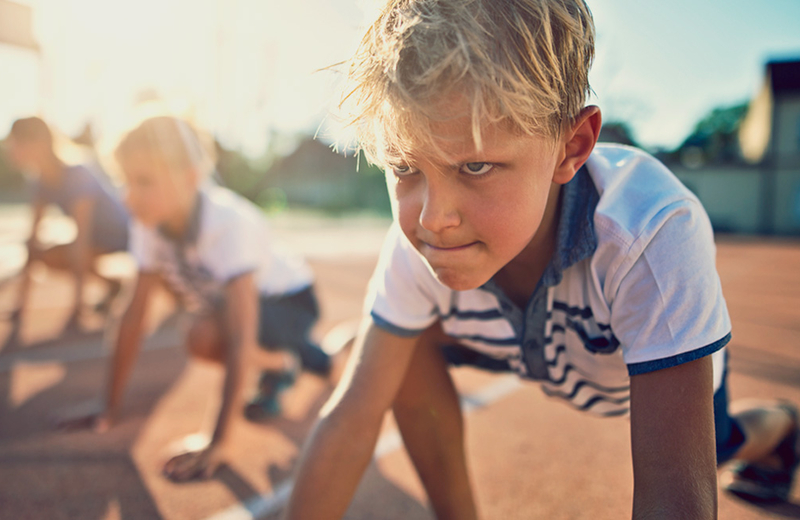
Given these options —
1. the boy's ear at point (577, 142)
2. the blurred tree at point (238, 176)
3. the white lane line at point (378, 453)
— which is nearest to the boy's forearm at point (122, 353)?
the white lane line at point (378, 453)

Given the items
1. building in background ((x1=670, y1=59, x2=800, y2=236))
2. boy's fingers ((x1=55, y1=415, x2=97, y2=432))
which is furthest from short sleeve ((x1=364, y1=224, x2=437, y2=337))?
building in background ((x1=670, y1=59, x2=800, y2=236))

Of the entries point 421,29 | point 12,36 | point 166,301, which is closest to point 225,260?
point 421,29

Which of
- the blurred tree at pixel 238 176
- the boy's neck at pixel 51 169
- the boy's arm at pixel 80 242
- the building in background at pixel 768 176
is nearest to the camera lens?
the boy's neck at pixel 51 169

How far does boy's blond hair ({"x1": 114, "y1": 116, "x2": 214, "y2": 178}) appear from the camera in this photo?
2.34 m

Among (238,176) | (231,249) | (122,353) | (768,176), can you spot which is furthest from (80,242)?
(768,176)

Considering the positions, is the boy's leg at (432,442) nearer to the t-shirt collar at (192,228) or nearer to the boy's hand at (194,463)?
the boy's hand at (194,463)

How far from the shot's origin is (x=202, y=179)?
2.76 metres

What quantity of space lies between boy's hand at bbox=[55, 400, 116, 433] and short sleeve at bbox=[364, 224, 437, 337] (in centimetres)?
184

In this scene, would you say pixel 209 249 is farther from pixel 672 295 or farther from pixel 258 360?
pixel 672 295

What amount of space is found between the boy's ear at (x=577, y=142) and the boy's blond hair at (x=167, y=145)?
1.88 metres

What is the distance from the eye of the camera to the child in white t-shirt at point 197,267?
2.28 m

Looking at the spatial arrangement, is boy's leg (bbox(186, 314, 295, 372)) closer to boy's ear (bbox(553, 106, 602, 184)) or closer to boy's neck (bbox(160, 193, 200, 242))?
boy's neck (bbox(160, 193, 200, 242))

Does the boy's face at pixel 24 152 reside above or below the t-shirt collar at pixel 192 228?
above

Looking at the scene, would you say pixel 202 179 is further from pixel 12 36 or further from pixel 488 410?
pixel 12 36
